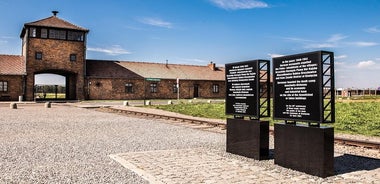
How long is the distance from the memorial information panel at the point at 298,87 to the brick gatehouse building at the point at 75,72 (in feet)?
84.6

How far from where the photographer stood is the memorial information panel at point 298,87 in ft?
18.8

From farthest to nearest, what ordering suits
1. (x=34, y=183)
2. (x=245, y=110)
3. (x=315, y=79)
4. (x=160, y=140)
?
(x=160, y=140), (x=245, y=110), (x=315, y=79), (x=34, y=183)

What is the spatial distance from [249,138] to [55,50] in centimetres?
3545

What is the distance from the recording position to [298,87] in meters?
6.08

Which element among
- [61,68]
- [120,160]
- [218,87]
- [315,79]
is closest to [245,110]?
[315,79]

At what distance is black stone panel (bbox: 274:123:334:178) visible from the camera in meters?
5.60

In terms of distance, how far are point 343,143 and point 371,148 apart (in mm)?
790

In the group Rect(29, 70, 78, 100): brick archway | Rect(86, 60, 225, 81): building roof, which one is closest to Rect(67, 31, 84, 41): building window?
Rect(29, 70, 78, 100): brick archway

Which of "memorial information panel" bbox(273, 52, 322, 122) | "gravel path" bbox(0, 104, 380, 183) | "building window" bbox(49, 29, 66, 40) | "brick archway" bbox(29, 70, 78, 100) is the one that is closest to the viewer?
"gravel path" bbox(0, 104, 380, 183)

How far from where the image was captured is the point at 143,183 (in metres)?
5.03

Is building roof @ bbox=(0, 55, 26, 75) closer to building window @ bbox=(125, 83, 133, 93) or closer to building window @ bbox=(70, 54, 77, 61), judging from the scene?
building window @ bbox=(70, 54, 77, 61)

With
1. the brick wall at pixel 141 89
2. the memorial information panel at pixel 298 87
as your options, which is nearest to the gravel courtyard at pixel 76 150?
the memorial information panel at pixel 298 87

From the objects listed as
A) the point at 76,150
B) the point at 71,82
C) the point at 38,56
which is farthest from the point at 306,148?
the point at 71,82

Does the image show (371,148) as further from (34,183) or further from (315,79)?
(34,183)
